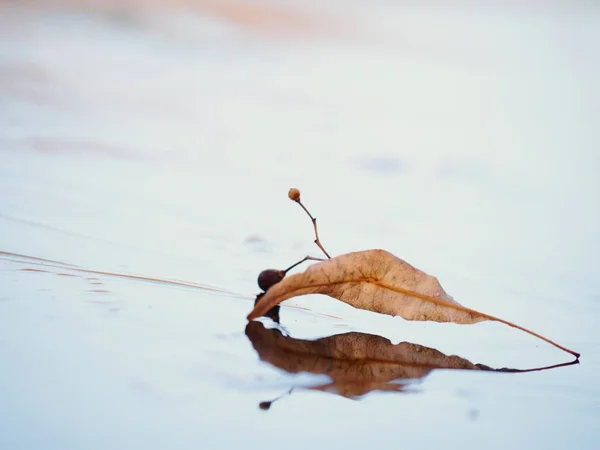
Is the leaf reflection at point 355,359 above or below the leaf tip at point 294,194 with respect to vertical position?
below

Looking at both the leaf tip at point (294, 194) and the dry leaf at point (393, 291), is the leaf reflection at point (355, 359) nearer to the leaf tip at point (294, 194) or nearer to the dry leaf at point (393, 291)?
the dry leaf at point (393, 291)

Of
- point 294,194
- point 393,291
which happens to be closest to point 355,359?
point 393,291

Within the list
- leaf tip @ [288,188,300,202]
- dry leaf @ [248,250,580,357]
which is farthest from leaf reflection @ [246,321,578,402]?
leaf tip @ [288,188,300,202]

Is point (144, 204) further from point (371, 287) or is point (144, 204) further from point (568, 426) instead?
point (568, 426)

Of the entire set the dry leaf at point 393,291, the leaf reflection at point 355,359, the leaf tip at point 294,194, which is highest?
the leaf tip at point 294,194

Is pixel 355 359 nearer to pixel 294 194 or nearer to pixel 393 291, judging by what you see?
pixel 393 291

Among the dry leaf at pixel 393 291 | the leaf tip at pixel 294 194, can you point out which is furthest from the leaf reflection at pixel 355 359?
the leaf tip at pixel 294 194

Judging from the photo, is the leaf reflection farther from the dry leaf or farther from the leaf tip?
the leaf tip

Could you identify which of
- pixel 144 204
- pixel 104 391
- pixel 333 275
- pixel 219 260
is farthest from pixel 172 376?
pixel 144 204
